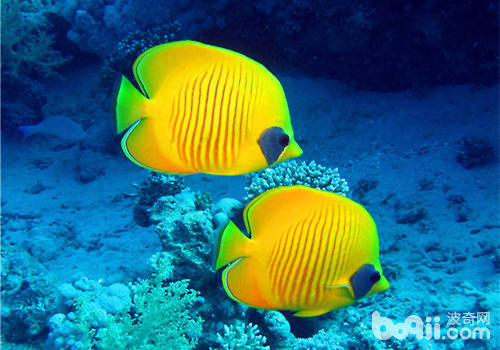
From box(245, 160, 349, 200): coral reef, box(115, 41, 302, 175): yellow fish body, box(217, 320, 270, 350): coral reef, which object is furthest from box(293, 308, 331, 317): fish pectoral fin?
box(245, 160, 349, 200): coral reef

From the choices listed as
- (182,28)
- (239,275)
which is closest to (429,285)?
(239,275)

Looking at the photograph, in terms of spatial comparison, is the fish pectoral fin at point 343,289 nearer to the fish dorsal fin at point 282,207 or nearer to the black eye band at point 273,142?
the fish dorsal fin at point 282,207

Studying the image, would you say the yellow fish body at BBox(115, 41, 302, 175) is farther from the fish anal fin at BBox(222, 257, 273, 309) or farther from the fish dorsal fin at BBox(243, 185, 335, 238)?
the fish anal fin at BBox(222, 257, 273, 309)

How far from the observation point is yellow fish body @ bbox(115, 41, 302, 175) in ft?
4.45

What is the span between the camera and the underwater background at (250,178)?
3.04m

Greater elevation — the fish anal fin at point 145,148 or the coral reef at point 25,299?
the fish anal fin at point 145,148

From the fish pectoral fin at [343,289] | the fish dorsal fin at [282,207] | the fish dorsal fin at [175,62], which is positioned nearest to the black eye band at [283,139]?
the fish dorsal fin at [282,207]

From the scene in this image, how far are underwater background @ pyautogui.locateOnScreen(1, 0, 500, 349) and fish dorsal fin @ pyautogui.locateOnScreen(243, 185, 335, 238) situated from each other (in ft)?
5.07

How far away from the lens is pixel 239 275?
4.91 ft

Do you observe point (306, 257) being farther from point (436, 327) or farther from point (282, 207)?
point (436, 327)

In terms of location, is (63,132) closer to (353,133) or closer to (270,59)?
(270,59)

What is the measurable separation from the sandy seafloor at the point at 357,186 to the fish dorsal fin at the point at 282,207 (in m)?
2.36

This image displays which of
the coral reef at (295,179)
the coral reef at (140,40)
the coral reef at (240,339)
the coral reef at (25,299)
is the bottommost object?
the coral reef at (25,299)

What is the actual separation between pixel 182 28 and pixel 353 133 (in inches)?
177
